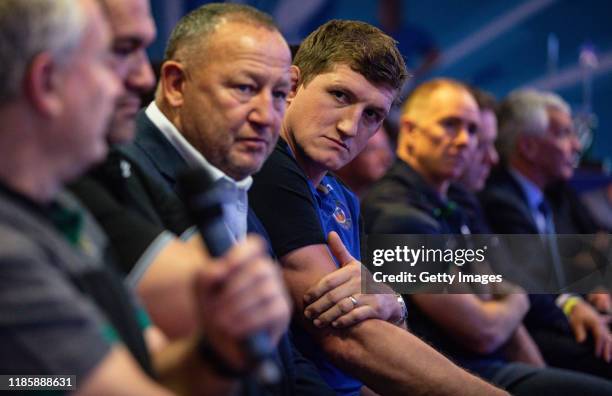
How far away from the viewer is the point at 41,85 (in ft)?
3.22

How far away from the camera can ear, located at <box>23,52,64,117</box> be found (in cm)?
98

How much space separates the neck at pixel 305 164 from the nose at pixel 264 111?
45 cm

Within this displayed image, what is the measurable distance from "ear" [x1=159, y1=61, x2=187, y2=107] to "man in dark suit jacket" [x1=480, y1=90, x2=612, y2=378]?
2.09m

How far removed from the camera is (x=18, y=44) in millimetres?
975

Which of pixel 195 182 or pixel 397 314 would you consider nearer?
pixel 195 182

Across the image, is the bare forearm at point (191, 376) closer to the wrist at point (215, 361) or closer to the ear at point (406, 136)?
the wrist at point (215, 361)

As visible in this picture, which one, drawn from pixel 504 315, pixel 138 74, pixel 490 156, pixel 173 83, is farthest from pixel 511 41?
pixel 138 74

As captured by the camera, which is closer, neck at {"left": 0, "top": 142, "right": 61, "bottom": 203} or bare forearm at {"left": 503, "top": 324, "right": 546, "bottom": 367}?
neck at {"left": 0, "top": 142, "right": 61, "bottom": 203}

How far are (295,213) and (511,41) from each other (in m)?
5.68

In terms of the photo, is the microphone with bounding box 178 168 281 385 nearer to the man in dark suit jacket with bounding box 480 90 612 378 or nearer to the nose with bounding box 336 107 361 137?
the nose with bounding box 336 107 361 137

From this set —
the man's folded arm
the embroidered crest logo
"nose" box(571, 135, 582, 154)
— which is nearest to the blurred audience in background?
"nose" box(571, 135, 582, 154)

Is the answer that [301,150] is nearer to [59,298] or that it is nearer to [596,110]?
[59,298]

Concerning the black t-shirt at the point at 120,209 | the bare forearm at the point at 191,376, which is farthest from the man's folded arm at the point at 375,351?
the bare forearm at the point at 191,376

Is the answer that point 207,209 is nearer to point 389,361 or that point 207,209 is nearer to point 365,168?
point 389,361
